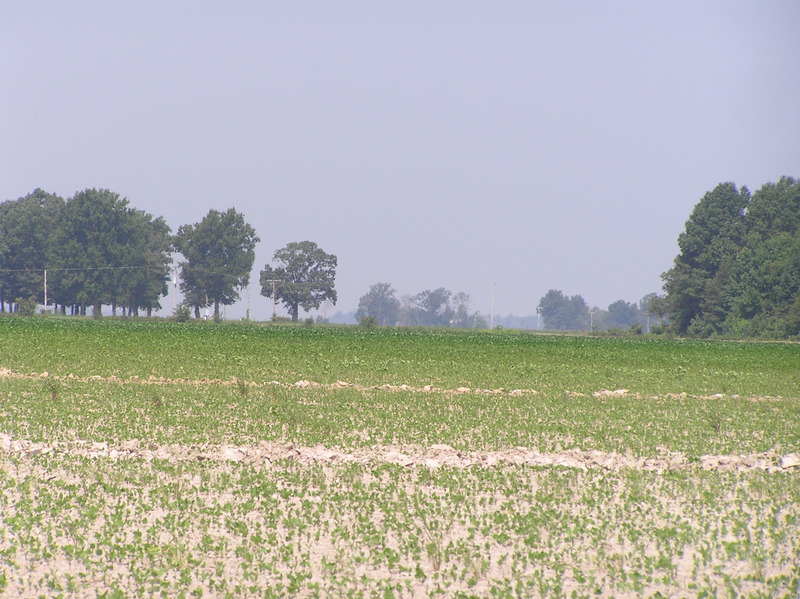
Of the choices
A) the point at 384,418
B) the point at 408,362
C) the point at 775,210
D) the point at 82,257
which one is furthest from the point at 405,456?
the point at 82,257

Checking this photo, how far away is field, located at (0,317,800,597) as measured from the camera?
409 inches

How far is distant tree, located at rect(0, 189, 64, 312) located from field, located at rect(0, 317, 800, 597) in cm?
10983

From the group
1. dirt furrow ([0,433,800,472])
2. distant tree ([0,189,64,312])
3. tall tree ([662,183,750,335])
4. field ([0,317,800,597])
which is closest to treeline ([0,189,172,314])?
distant tree ([0,189,64,312])

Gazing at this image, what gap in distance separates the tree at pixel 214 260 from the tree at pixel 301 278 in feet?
51.1

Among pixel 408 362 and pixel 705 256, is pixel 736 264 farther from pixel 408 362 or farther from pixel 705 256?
pixel 408 362

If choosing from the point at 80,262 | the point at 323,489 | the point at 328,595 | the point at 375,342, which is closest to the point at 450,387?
the point at 323,489

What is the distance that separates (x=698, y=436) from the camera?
19.5m

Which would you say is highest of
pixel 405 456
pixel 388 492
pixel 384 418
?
A: pixel 384 418

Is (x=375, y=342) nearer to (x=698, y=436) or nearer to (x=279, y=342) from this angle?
(x=279, y=342)

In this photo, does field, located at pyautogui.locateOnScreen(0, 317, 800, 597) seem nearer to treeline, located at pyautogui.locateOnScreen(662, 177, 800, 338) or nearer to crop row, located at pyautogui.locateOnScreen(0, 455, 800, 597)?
crop row, located at pyautogui.locateOnScreen(0, 455, 800, 597)

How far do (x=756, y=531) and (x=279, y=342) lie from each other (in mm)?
38012

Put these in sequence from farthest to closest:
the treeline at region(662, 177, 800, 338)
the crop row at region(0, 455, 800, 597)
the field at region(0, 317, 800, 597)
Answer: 1. the treeline at region(662, 177, 800, 338)
2. the field at region(0, 317, 800, 597)
3. the crop row at region(0, 455, 800, 597)

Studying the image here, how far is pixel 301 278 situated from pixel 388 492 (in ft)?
475

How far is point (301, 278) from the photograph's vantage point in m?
158
